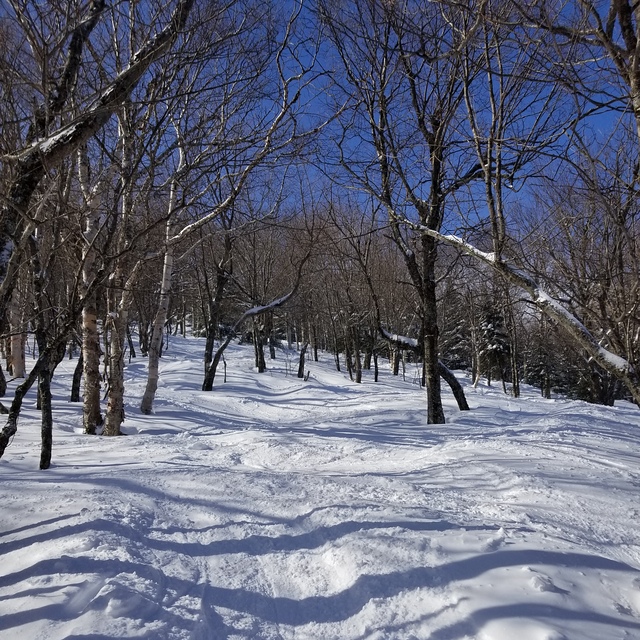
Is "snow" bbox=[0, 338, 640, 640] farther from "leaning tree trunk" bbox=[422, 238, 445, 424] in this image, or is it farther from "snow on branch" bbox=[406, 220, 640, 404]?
"leaning tree trunk" bbox=[422, 238, 445, 424]

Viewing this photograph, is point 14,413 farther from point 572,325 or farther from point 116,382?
point 572,325

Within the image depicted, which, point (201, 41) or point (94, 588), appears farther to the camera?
point (201, 41)

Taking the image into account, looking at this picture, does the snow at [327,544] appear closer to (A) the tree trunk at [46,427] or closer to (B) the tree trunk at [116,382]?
(A) the tree trunk at [46,427]

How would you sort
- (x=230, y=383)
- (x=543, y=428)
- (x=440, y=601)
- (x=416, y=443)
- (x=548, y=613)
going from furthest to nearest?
(x=230, y=383)
(x=543, y=428)
(x=416, y=443)
(x=440, y=601)
(x=548, y=613)

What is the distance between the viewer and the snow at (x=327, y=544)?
188 centimetres

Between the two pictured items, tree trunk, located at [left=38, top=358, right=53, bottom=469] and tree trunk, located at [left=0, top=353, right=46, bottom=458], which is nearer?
tree trunk, located at [left=0, top=353, right=46, bottom=458]

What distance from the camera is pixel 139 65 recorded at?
2768 mm

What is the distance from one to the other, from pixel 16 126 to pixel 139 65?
102 cm

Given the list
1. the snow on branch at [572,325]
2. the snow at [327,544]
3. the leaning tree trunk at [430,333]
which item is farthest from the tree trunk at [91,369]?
the snow on branch at [572,325]

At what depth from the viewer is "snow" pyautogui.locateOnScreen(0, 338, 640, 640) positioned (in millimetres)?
1883

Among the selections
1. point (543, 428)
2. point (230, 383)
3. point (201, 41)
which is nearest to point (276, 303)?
point (230, 383)

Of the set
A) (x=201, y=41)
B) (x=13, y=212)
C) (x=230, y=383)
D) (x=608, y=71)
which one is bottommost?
(x=230, y=383)

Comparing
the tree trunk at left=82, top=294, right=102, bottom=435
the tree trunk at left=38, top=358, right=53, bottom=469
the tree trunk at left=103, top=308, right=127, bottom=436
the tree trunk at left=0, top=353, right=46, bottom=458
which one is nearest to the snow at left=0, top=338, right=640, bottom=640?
the tree trunk at left=38, top=358, right=53, bottom=469

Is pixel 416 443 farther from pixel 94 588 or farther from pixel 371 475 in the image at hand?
pixel 94 588
